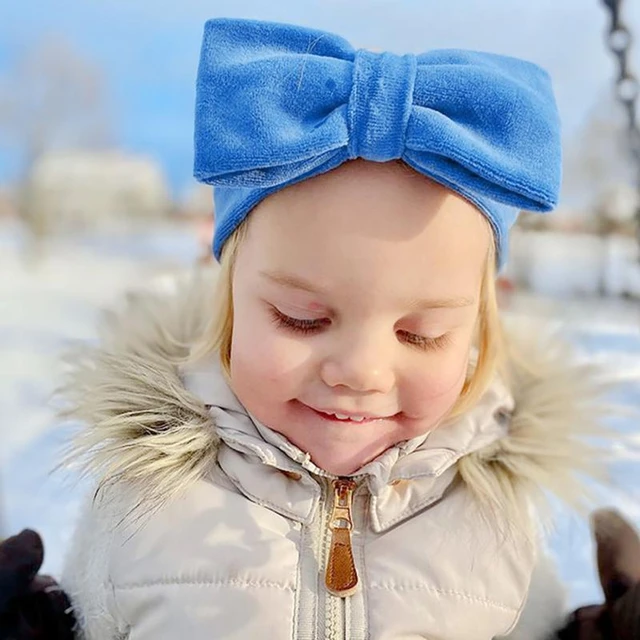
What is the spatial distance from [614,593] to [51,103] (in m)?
2.87

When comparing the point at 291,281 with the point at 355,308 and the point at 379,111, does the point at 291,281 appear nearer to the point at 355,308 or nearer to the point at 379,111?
the point at 355,308

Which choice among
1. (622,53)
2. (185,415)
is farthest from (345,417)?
(622,53)

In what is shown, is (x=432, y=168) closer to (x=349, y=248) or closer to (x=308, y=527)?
(x=349, y=248)

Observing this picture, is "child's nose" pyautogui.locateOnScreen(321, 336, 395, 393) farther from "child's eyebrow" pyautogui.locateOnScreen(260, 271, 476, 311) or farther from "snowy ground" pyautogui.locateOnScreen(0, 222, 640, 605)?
"snowy ground" pyautogui.locateOnScreen(0, 222, 640, 605)

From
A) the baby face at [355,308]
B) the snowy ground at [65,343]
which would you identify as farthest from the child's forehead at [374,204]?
the snowy ground at [65,343]

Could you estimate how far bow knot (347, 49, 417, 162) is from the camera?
0.69m

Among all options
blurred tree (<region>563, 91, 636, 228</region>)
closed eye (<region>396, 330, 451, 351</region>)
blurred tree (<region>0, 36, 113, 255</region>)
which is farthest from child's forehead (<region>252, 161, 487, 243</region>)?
blurred tree (<region>0, 36, 113, 255</region>)

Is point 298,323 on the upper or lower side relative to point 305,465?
upper

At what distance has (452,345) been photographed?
0.81 m

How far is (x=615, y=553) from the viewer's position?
3.29ft

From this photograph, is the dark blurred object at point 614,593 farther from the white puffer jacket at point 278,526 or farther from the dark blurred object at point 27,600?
the dark blurred object at point 27,600

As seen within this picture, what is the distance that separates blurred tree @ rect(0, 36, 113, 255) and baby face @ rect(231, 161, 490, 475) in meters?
2.54

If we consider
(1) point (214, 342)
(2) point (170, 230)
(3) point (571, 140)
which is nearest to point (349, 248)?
(1) point (214, 342)

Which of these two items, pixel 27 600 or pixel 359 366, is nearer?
pixel 359 366
